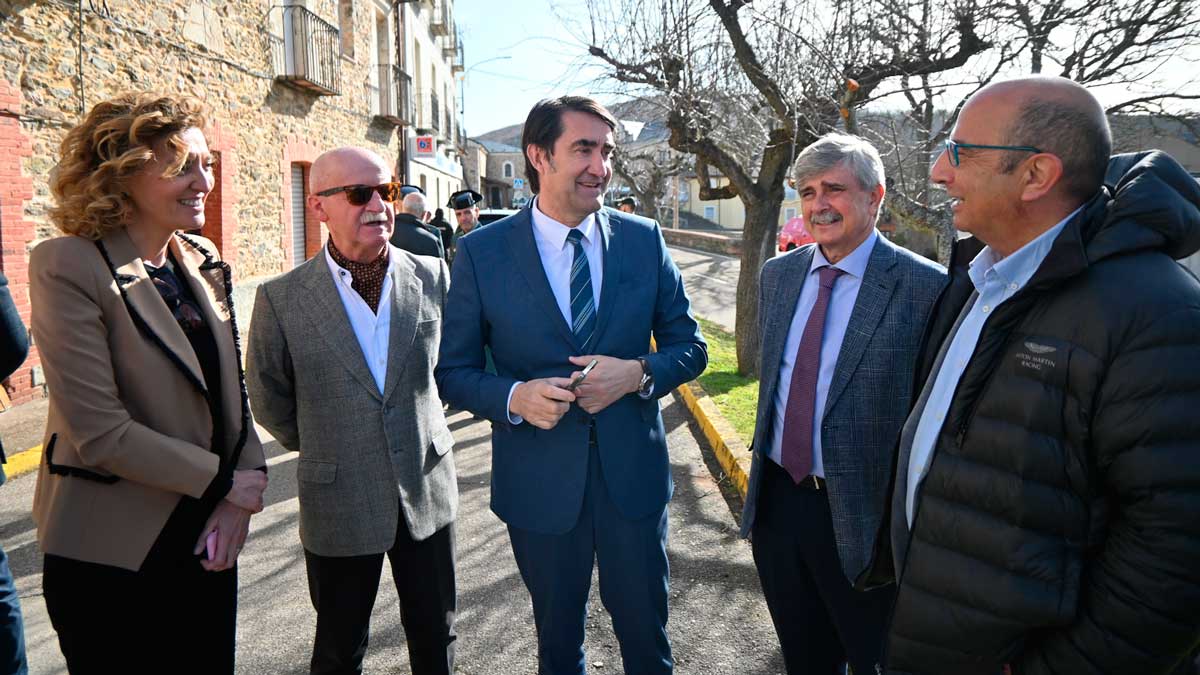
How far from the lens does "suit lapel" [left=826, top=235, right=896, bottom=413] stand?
2.23m

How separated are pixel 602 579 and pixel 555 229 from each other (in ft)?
3.66

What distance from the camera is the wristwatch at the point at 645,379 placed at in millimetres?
2223

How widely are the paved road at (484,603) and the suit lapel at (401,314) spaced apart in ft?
3.38

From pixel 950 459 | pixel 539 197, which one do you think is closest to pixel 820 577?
pixel 950 459

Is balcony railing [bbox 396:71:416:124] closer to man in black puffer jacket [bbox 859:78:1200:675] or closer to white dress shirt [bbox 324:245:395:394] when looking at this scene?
white dress shirt [bbox 324:245:395:394]

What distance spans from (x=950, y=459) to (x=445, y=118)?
27.3 metres

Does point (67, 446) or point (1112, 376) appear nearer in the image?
point (1112, 376)

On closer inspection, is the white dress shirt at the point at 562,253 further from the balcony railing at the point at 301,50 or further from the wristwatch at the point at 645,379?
the balcony railing at the point at 301,50

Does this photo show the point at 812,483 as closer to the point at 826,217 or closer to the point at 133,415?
the point at 826,217

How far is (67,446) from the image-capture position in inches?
76.0

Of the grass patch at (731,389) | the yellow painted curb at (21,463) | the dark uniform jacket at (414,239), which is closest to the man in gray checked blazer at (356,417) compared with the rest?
the grass patch at (731,389)

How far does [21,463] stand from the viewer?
520cm

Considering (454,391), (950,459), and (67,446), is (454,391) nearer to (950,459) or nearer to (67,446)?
(67,446)

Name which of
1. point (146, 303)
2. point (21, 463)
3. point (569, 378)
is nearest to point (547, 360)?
point (569, 378)
